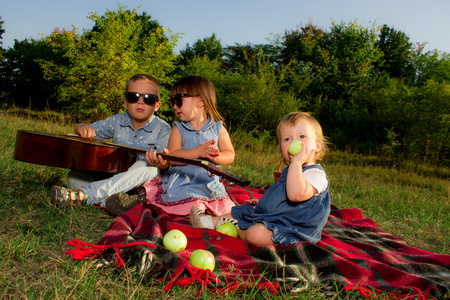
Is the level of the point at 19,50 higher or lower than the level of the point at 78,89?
higher

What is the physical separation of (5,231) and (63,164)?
872 mm

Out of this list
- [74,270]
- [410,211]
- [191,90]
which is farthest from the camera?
[410,211]

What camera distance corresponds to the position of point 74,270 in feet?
6.29

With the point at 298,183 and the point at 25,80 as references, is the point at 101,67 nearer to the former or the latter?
the point at 25,80

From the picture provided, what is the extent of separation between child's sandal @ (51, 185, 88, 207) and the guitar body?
0.23 meters

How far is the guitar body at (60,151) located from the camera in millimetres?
3129

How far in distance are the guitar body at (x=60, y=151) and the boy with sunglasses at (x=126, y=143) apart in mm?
242

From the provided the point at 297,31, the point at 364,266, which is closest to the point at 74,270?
the point at 364,266

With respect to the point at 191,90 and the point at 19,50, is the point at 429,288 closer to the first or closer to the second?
the point at 191,90

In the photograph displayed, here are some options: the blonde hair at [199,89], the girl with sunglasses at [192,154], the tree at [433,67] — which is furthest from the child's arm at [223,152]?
the tree at [433,67]

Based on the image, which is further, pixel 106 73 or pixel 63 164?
pixel 106 73

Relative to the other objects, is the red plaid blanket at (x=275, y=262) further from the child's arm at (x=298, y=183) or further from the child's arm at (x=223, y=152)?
the child's arm at (x=223, y=152)

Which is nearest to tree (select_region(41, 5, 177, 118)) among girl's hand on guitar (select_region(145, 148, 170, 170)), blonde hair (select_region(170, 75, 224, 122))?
blonde hair (select_region(170, 75, 224, 122))

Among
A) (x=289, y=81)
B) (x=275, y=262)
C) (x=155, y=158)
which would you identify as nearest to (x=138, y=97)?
(x=155, y=158)
